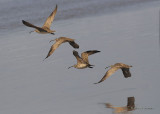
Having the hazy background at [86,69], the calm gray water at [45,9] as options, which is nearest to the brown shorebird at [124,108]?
the hazy background at [86,69]

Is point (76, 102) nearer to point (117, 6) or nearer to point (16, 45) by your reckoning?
point (16, 45)

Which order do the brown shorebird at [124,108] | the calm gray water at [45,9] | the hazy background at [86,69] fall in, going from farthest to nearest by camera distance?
the calm gray water at [45,9] < the hazy background at [86,69] < the brown shorebird at [124,108]

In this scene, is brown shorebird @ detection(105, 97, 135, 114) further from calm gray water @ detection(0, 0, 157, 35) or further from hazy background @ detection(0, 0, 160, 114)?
calm gray water @ detection(0, 0, 157, 35)

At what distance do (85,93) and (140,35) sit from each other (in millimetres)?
5479

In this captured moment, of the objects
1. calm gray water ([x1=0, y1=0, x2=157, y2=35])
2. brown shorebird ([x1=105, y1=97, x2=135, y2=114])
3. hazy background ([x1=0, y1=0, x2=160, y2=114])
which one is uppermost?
calm gray water ([x1=0, y1=0, x2=157, y2=35])

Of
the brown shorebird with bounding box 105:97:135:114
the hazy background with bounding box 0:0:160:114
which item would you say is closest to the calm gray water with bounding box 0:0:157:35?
the hazy background with bounding box 0:0:160:114

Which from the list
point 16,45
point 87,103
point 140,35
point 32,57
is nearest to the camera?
point 87,103

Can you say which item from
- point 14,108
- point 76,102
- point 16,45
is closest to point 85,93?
point 76,102

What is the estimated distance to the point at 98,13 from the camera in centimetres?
2377

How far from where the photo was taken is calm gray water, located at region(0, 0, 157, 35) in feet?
78.6

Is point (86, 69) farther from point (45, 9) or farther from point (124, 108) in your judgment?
point (45, 9)

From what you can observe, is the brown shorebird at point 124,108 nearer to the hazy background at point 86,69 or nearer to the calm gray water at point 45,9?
the hazy background at point 86,69

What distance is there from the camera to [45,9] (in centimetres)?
2762

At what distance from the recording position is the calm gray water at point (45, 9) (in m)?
24.0
